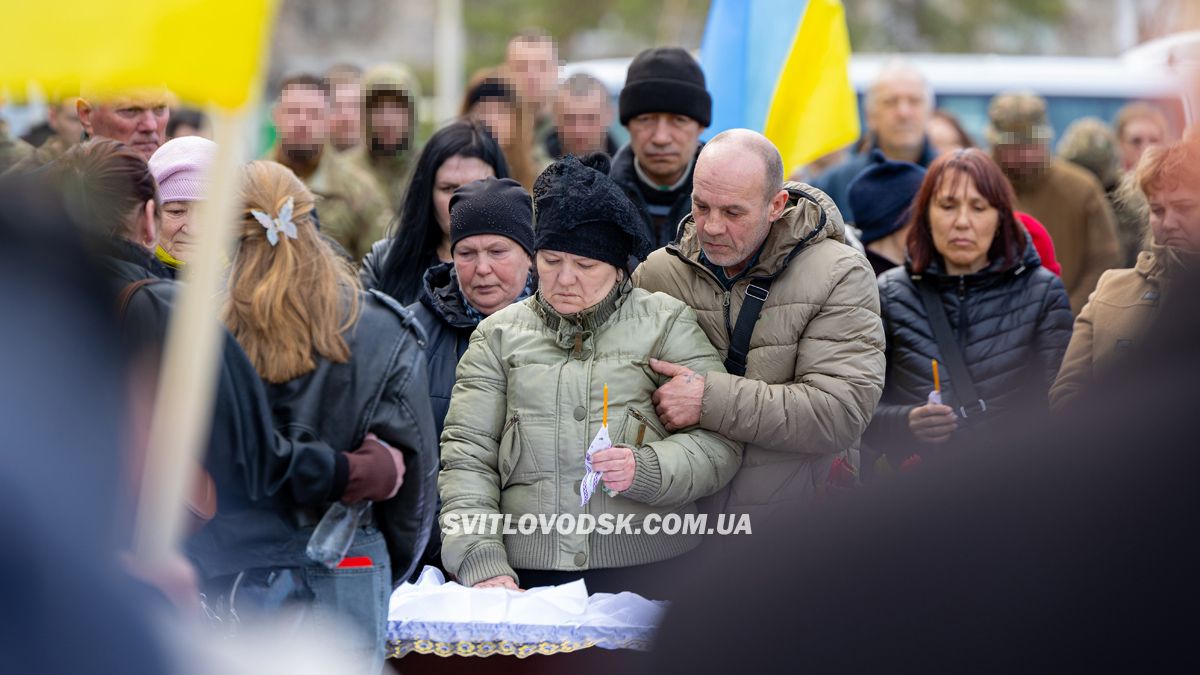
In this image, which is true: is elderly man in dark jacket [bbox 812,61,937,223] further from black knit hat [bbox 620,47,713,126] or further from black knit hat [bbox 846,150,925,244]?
black knit hat [bbox 620,47,713,126]

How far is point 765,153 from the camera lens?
395 cm

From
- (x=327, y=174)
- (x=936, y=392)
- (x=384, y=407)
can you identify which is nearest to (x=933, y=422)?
(x=936, y=392)

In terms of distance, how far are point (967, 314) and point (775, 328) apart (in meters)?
1.10

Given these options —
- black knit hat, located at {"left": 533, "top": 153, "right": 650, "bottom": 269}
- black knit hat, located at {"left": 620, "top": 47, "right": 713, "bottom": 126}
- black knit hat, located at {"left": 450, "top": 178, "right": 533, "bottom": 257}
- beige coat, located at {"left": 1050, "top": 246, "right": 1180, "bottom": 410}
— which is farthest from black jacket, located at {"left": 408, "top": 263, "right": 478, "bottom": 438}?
beige coat, located at {"left": 1050, "top": 246, "right": 1180, "bottom": 410}

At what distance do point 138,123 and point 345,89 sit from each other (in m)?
3.00

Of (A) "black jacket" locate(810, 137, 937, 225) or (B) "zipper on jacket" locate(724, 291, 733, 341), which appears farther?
(A) "black jacket" locate(810, 137, 937, 225)

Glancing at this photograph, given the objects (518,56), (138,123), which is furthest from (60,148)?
(518,56)

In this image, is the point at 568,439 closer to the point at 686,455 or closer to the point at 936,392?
the point at 686,455

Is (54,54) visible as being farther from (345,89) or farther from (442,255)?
(345,89)

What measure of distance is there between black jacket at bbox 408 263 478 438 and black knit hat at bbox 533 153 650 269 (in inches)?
23.1

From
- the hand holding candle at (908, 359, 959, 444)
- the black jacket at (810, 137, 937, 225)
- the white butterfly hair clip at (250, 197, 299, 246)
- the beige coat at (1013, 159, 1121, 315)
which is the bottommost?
the hand holding candle at (908, 359, 959, 444)

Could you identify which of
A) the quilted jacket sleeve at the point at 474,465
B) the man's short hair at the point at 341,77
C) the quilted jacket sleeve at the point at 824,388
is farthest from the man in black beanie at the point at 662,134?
the man's short hair at the point at 341,77

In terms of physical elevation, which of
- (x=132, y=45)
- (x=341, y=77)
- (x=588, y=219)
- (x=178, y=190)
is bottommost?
(x=132, y=45)

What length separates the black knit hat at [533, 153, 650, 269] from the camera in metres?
3.84
